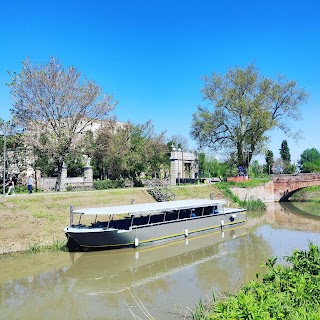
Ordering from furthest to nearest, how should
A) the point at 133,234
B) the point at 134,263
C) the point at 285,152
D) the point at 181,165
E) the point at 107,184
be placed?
the point at 285,152, the point at 181,165, the point at 107,184, the point at 133,234, the point at 134,263

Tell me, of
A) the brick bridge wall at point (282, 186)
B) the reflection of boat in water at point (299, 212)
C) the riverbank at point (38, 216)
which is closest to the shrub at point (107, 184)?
the riverbank at point (38, 216)

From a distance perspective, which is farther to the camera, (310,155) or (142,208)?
(310,155)

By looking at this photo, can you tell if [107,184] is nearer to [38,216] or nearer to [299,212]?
[38,216]

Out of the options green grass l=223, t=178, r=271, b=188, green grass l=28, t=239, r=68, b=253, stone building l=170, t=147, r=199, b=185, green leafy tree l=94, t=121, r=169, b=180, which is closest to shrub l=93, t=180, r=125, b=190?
green leafy tree l=94, t=121, r=169, b=180

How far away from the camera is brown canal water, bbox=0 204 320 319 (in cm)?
1195

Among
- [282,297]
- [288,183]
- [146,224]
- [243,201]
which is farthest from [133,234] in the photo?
[288,183]

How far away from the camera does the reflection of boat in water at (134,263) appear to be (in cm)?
1501

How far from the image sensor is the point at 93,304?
12492 millimetres

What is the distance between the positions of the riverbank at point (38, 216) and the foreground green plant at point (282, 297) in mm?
13508

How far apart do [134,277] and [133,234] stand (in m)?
4.74

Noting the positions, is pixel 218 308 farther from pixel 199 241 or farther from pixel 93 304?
pixel 199 241

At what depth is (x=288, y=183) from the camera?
49594 mm

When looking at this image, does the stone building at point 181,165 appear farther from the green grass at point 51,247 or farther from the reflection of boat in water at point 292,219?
the green grass at point 51,247

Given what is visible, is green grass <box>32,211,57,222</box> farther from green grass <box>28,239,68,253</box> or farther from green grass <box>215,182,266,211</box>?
green grass <box>215,182,266,211</box>
